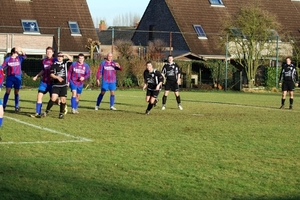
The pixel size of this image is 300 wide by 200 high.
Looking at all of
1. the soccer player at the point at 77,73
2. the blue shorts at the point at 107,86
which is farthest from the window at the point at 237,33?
the soccer player at the point at 77,73

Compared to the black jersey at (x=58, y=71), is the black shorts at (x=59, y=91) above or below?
below

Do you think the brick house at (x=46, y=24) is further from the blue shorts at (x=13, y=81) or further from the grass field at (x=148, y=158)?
the grass field at (x=148, y=158)

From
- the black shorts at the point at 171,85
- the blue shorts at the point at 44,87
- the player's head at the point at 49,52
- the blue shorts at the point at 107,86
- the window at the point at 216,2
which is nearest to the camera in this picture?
the blue shorts at the point at 44,87

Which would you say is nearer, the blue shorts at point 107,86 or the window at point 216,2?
the blue shorts at point 107,86

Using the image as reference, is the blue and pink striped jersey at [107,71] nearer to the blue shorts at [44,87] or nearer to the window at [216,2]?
the blue shorts at [44,87]

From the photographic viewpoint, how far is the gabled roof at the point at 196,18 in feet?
174

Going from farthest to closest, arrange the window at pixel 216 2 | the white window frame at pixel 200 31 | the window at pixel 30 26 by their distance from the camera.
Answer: the window at pixel 216 2 → the white window frame at pixel 200 31 → the window at pixel 30 26

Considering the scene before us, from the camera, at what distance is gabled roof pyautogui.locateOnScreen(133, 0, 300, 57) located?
53.2 m

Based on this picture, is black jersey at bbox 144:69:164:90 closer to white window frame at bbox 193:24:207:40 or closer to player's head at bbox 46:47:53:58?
player's head at bbox 46:47:53:58

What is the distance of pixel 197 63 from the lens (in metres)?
43.0

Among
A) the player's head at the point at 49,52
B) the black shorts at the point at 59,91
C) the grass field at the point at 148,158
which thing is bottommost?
the grass field at the point at 148,158

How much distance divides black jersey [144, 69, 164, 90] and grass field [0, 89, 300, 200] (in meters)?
2.13

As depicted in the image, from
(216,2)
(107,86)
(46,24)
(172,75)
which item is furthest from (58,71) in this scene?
(216,2)

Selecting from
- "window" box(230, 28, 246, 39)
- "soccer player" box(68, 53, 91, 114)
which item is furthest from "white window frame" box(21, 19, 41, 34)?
"soccer player" box(68, 53, 91, 114)
